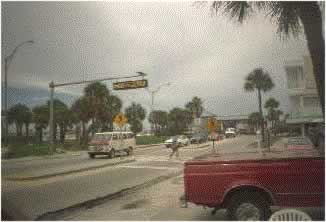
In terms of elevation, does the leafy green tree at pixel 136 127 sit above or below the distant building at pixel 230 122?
above

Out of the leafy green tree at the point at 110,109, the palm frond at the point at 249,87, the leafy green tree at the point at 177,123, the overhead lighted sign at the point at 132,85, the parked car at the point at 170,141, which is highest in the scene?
the leafy green tree at the point at 110,109

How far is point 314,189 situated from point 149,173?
8.83 meters

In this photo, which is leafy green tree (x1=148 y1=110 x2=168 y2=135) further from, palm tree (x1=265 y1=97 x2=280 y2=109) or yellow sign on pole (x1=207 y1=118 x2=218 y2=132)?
palm tree (x1=265 y1=97 x2=280 y2=109)

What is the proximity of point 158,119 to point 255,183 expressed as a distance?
9870mm

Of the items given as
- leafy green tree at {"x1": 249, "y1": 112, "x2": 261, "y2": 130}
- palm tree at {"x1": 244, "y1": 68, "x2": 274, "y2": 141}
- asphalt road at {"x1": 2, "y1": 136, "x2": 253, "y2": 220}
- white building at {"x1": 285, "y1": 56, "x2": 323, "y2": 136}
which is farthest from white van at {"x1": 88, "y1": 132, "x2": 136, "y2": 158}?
palm tree at {"x1": 244, "y1": 68, "x2": 274, "y2": 141}

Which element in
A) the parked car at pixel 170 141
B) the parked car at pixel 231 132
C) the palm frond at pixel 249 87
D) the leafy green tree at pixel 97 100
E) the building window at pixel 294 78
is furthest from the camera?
the leafy green tree at pixel 97 100

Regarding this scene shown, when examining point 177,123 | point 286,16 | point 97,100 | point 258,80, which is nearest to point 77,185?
point 177,123

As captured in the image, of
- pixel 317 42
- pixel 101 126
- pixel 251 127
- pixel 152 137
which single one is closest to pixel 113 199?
pixel 251 127

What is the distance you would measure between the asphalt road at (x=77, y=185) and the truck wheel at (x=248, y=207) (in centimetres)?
197

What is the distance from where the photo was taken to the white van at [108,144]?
25.4 meters

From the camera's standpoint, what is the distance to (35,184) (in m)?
12.4

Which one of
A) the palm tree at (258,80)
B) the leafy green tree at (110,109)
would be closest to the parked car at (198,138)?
the palm tree at (258,80)

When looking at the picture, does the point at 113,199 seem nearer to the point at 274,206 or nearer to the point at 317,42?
the point at 274,206

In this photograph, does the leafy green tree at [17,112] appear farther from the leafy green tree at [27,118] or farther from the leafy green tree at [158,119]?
the leafy green tree at [158,119]
